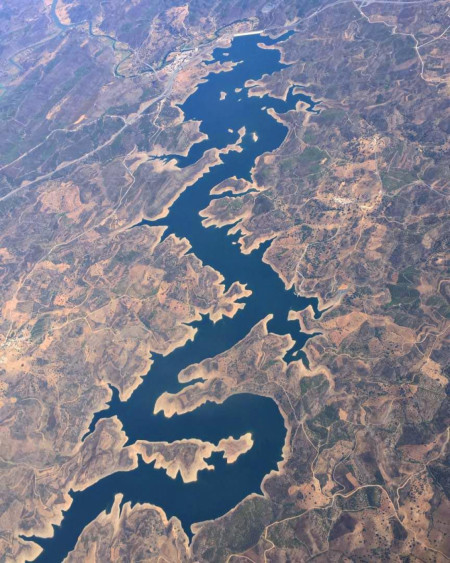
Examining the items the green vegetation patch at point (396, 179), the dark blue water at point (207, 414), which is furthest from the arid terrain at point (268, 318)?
the dark blue water at point (207, 414)

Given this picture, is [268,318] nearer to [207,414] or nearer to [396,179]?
[207,414]

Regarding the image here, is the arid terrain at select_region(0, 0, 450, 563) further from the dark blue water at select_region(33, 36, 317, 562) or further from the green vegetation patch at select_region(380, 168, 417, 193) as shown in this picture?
the dark blue water at select_region(33, 36, 317, 562)

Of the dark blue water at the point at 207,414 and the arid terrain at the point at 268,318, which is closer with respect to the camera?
the arid terrain at the point at 268,318

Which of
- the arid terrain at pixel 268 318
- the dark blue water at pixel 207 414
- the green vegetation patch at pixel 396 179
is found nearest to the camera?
the arid terrain at pixel 268 318

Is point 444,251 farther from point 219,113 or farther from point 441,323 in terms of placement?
point 219,113

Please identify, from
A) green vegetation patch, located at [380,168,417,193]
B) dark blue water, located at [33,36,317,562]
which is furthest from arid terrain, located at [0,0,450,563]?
dark blue water, located at [33,36,317,562]

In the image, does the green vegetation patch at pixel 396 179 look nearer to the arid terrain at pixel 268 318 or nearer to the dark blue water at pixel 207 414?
the arid terrain at pixel 268 318
